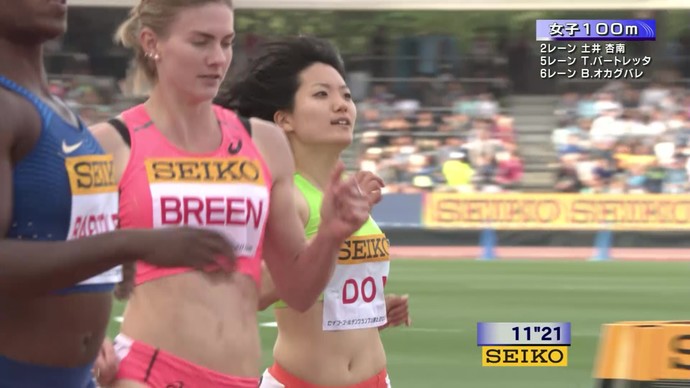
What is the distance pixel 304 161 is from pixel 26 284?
239cm

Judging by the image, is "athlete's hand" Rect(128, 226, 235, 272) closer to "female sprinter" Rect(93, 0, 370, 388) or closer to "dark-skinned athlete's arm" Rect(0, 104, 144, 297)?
"dark-skinned athlete's arm" Rect(0, 104, 144, 297)

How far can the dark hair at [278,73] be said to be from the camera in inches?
199

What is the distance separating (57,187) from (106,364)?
3.32ft

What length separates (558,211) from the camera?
24.6 metres

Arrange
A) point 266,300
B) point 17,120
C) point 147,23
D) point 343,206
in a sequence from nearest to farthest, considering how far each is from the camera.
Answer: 1. point 17,120
2. point 343,206
3. point 147,23
4. point 266,300

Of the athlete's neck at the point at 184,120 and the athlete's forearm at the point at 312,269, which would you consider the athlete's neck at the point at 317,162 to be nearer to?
the athlete's forearm at the point at 312,269

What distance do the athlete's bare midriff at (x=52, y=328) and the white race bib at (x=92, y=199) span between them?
2.2 inches

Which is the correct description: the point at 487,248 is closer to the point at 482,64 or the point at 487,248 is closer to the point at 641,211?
the point at 641,211

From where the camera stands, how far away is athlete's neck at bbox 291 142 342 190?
16.5ft

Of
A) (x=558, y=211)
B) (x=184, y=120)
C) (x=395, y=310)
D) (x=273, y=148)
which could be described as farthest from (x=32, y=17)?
(x=558, y=211)
